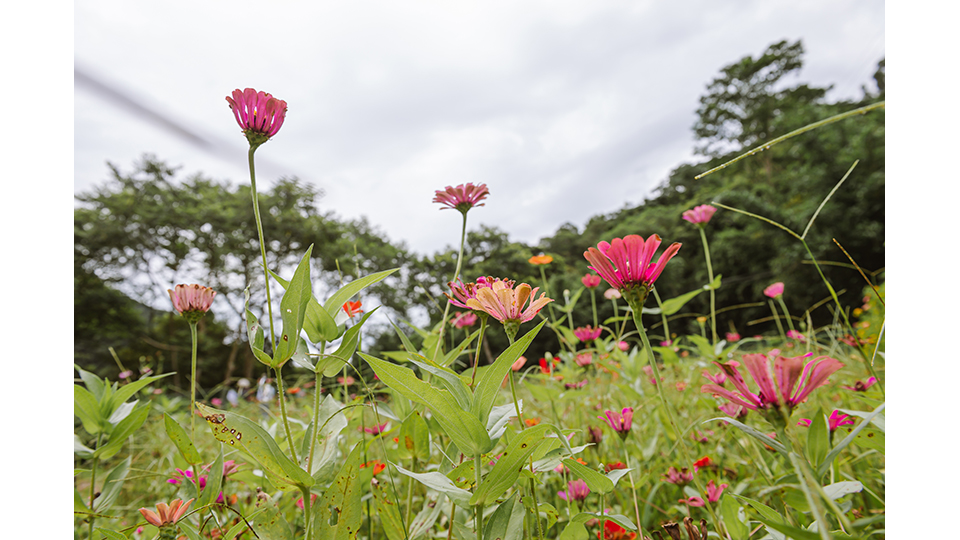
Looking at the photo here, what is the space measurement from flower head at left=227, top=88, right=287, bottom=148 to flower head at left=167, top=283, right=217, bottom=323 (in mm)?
151

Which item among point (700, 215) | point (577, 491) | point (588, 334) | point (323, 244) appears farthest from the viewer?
point (323, 244)

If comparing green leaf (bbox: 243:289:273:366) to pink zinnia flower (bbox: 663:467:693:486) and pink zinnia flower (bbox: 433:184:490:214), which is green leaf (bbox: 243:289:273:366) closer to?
pink zinnia flower (bbox: 433:184:490:214)

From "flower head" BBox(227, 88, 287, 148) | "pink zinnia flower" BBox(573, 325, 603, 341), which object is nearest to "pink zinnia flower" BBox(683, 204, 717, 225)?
"pink zinnia flower" BBox(573, 325, 603, 341)

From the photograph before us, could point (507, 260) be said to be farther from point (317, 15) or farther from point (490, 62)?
point (317, 15)

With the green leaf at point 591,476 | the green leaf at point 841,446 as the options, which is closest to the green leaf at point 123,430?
the green leaf at point 591,476

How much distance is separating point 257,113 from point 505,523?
0.29 m

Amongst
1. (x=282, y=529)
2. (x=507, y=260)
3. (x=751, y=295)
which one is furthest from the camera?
(x=751, y=295)

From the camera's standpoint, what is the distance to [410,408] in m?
0.37

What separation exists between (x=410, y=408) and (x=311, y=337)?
0.13 meters

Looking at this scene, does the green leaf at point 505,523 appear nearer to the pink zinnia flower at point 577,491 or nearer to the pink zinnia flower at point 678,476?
the pink zinnia flower at point 577,491

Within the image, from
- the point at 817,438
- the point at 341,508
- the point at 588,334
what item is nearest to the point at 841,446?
the point at 817,438

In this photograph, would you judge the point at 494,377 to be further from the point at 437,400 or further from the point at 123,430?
the point at 123,430

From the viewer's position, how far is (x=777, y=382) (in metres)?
0.18
